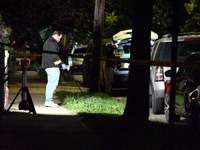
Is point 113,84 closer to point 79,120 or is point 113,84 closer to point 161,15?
point 79,120

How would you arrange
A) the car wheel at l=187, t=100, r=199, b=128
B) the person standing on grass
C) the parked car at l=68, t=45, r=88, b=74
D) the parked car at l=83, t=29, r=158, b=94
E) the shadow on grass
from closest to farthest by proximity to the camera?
the shadow on grass
the car wheel at l=187, t=100, r=199, b=128
the person standing on grass
the parked car at l=83, t=29, r=158, b=94
the parked car at l=68, t=45, r=88, b=74

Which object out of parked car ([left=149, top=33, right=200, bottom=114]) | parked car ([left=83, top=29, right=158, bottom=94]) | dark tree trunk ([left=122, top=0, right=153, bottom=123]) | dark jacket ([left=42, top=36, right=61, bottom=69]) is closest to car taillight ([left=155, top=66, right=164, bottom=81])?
parked car ([left=149, top=33, right=200, bottom=114])

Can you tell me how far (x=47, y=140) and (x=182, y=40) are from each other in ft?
17.6

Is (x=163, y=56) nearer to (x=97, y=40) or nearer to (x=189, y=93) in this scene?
(x=189, y=93)

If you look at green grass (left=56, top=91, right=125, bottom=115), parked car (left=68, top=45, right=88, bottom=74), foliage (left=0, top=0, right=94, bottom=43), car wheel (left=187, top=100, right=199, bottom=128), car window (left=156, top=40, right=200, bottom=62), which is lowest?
green grass (left=56, top=91, right=125, bottom=115)

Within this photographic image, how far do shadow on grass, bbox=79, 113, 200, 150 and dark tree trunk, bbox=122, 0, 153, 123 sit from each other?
34cm

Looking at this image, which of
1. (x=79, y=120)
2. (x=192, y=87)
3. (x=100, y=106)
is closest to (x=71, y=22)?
(x=100, y=106)

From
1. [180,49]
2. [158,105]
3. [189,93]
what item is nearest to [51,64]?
[158,105]

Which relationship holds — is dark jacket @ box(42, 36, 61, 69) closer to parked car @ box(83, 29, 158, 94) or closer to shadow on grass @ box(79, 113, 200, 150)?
parked car @ box(83, 29, 158, 94)

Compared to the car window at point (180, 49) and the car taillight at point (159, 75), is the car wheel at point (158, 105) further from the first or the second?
the car window at point (180, 49)

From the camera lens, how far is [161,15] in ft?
92.0

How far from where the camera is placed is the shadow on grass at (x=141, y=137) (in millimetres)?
7148

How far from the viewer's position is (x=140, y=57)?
9.16 metres

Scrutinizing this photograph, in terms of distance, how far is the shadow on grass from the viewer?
7148mm
